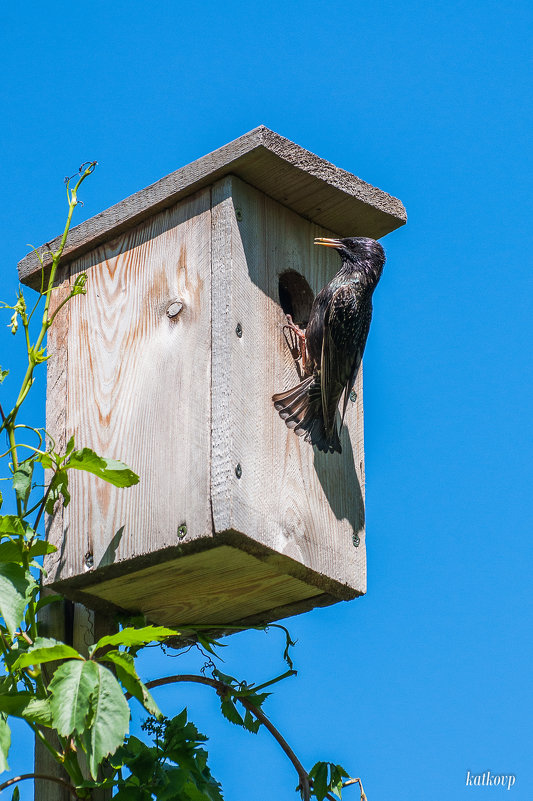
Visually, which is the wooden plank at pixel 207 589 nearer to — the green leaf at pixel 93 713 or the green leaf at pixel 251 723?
the green leaf at pixel 251 723

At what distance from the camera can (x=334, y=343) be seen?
13.4ft

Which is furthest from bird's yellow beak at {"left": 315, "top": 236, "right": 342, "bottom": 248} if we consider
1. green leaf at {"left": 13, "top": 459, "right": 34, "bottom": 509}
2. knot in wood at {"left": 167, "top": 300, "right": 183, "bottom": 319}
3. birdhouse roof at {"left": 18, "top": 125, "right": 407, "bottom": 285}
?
green leaf at {"left": 13, "top": 459, "right": 34, "bottom": 509}

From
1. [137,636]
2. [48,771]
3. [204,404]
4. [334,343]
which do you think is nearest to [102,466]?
[204,404]

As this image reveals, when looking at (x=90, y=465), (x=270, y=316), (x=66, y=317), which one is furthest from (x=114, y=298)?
(x=90, y=465)

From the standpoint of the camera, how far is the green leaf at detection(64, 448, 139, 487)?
10.8 ft

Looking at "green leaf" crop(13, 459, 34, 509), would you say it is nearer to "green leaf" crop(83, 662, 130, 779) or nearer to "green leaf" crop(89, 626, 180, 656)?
"green leaf" crop(89, 626, 180, 656)

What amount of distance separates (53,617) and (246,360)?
976mm

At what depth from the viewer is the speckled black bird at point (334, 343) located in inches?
155

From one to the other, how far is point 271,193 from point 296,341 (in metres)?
0.47

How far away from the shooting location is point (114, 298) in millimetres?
4105

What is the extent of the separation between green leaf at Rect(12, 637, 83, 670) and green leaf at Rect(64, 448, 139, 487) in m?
0.55

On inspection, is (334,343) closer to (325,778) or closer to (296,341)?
(296,341)

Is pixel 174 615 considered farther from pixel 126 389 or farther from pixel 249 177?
pixel 249 177

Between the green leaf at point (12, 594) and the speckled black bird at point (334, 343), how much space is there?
114 cm
